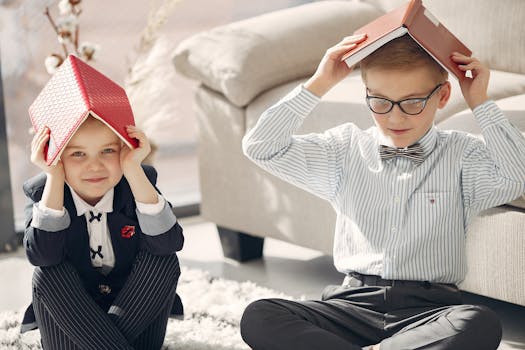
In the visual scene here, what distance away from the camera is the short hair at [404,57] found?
1.78 m

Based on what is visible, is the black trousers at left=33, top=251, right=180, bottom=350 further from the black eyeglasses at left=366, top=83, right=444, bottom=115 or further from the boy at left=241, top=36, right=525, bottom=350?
the black eyeglasses at left=366, top=83, right=444, bottom=115

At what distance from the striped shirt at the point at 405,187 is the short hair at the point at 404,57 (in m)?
0.12

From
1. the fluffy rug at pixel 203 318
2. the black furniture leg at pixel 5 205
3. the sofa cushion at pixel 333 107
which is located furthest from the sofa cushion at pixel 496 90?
the black furniture leg at pixel 5 205

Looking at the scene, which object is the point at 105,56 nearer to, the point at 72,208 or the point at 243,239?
the point at 243,239

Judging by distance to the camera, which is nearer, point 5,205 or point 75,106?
point 75,106

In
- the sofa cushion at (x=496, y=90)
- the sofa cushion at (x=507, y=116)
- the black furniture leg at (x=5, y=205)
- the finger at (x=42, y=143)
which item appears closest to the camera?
the finger at (x=42, y=143)

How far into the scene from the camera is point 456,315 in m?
1.77

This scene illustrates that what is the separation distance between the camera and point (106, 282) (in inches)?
77.2

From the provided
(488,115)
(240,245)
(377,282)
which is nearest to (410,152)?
(488,115)

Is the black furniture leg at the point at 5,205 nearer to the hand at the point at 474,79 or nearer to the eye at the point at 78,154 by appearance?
the eye at the point at 78,154

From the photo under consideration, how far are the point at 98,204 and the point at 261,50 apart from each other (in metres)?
0.86

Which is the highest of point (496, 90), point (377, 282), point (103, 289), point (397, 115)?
point (397, 115)

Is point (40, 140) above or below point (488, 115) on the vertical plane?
below

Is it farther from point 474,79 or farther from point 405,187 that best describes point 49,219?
point 474,79
